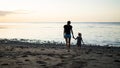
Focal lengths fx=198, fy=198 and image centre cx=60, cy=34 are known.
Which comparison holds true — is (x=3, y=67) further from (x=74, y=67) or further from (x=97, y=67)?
(x=97, y=67)

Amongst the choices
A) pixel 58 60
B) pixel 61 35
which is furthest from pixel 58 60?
pixel 61 35

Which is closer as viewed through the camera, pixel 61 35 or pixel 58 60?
pixel 58 60

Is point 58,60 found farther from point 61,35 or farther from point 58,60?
point 61,35

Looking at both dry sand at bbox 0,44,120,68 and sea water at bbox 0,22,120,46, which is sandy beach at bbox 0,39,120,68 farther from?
sea water at bbox 0,22,120,46

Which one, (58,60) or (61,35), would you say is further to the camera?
(61,35)

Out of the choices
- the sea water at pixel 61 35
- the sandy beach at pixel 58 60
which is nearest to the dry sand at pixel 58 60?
the sandy beach at pixel 58 60

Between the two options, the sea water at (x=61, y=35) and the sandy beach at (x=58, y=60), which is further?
the sea water at (x=61, y=35)

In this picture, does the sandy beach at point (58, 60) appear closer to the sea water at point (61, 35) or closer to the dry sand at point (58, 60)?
the dry sand at point (58, 60)

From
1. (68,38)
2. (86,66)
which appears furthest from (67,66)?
(68,38)

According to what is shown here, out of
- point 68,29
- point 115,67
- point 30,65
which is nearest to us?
point 115,67

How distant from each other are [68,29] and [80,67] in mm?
5847

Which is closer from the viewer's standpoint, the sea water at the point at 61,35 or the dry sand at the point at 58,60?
the dry sand at the point at 58,60

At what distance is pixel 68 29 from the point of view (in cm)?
1383

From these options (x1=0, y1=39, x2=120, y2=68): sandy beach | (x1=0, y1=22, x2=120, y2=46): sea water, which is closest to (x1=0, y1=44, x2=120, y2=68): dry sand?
(x1=0, y1=39, x2=120, y2=68): sandy beach
